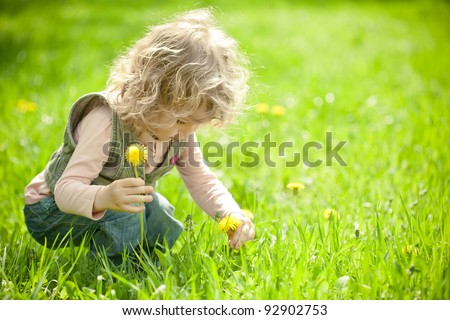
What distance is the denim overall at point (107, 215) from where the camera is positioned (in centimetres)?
178

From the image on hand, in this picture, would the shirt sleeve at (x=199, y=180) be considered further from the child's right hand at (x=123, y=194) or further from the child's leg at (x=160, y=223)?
the child's right hand at (x=123, y=194)

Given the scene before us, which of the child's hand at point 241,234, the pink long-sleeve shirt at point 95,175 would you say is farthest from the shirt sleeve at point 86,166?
the child's hand at point 241,234

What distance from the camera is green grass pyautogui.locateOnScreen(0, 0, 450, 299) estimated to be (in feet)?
5.31

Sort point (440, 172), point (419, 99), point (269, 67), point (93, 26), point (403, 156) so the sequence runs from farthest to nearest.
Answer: point (93, 26)
point (269, 67)
point (419, 99)
point (403, 156)
point (440, 172)

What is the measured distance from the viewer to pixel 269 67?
4660 millimetres

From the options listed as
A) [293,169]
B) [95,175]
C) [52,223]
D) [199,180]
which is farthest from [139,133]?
[293,169]

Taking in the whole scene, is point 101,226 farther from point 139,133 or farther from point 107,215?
point 139,133

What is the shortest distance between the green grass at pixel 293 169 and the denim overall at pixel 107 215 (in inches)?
3.0

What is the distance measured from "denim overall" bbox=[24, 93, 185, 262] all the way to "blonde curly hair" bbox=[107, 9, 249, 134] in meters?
0.09

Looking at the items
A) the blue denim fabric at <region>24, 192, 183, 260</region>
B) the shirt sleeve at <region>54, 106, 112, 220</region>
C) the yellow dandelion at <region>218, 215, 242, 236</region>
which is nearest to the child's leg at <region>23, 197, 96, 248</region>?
the blue denim fabric at <region>24, 192, 183, 260</region>

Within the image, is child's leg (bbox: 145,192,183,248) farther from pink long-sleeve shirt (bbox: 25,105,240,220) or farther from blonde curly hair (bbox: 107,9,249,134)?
blonde curly hair (bbox: 107,9,249,134)
